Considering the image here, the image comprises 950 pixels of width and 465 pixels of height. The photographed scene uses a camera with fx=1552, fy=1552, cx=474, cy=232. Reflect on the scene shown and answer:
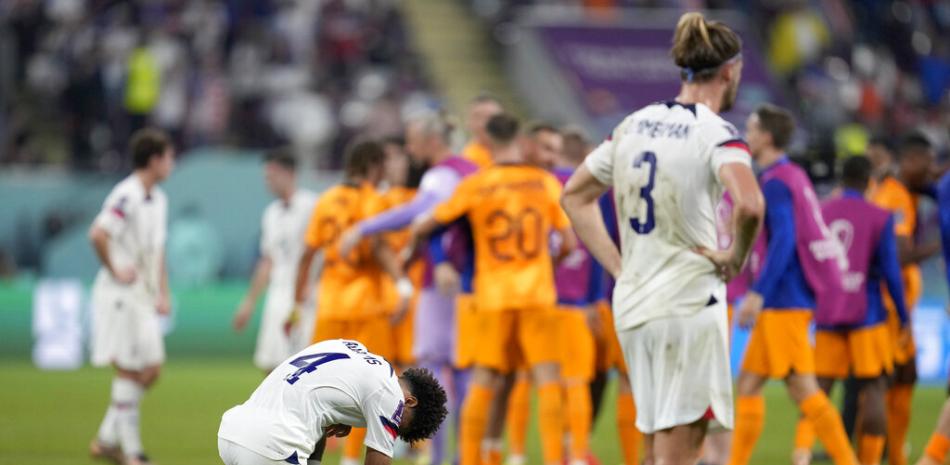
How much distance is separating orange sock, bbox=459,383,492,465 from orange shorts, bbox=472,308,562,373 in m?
0.21

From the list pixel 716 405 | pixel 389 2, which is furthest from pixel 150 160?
pixel 389 2

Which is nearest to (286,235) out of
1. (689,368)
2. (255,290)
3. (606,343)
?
(255,290)

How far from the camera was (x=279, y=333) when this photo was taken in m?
13.1

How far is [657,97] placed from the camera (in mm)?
26062

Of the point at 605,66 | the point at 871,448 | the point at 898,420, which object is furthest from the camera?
the point at 605,66

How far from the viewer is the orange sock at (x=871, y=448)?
33.4ft

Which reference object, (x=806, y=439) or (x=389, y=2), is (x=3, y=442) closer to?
(x=806, y=439)

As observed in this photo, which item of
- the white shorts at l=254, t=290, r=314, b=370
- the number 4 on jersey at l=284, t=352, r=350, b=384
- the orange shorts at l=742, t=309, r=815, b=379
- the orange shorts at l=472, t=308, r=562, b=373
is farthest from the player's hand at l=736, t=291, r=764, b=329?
the white shorts at l=254, t=290, r=314, b=370

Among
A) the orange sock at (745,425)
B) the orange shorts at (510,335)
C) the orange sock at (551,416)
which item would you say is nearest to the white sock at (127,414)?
the orange shorts at (510,335)

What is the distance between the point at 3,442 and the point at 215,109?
12237 millimetres

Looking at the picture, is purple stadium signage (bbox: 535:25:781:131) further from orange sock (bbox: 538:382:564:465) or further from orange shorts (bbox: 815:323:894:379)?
orange sock (bbox: 538:382:564:465)

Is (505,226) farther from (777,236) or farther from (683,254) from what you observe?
(683,254)

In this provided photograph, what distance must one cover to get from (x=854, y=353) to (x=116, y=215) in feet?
16.9

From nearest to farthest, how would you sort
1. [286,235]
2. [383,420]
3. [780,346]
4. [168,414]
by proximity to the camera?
1. [383,420]
2. [780,346]
3. [286,235]
4. [168,414]
